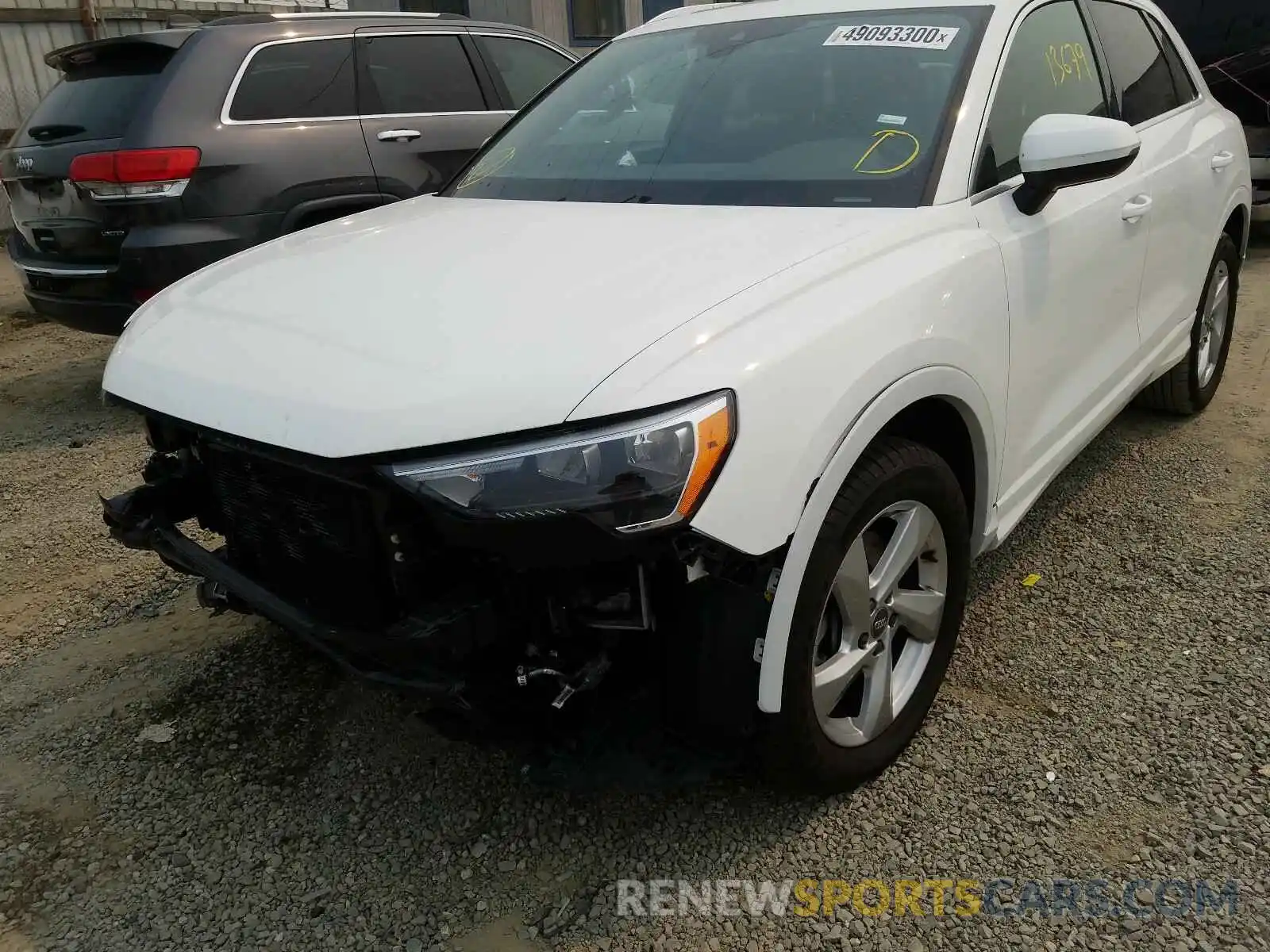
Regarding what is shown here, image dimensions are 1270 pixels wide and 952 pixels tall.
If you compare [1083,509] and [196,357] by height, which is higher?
[196,357]

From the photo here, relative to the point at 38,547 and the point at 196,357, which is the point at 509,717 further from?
the point at 38,547

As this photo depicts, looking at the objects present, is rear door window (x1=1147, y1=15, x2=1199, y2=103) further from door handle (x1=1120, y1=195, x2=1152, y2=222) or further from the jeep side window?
door handle (x1=1120, y1=195, x2=1152, y2=222)

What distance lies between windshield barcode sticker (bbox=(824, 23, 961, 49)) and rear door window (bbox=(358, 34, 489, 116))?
3.18 metres

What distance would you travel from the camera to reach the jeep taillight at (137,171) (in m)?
4.51

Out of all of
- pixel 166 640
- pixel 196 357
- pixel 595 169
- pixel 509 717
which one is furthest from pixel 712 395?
pixel 166 640

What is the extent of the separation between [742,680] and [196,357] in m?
1.29

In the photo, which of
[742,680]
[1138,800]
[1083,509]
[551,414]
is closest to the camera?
[551,414]

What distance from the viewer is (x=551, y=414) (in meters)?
1.67

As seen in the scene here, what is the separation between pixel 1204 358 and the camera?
14.3 ft

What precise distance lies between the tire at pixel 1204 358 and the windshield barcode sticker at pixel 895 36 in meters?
1.97

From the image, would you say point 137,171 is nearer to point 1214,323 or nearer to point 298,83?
point 298,83

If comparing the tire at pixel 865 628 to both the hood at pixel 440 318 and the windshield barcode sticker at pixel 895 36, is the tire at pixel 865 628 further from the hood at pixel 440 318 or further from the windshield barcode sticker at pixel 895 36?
the windshield barcode sticker at pixel 895 36

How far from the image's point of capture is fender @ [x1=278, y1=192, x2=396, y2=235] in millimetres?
4859

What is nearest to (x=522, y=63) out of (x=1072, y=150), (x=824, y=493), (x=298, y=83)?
(x=298, y=83)
